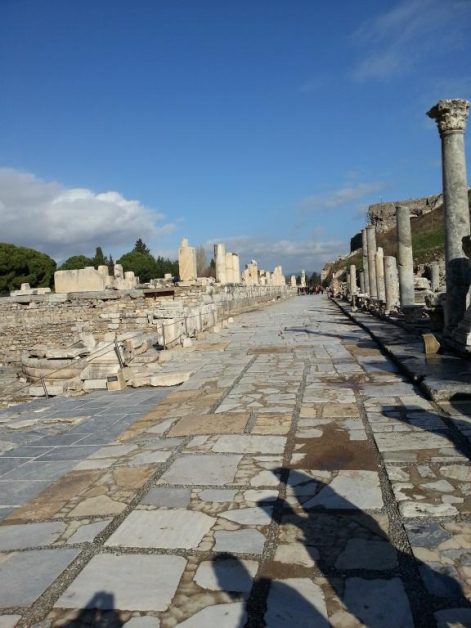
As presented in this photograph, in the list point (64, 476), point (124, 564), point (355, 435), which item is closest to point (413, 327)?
point (355, 435)

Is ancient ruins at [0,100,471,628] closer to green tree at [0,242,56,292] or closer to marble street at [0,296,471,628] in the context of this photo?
marble street at [0,296,471,628]

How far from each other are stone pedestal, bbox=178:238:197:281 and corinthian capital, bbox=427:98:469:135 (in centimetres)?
1280

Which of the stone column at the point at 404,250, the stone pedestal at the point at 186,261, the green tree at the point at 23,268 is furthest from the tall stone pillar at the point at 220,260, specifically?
the green tree at the point at 23,268

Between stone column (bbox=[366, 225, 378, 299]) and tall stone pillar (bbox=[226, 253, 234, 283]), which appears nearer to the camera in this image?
stone column (bbox=[366, 225, 378, 299])

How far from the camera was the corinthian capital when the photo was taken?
28.3 ft

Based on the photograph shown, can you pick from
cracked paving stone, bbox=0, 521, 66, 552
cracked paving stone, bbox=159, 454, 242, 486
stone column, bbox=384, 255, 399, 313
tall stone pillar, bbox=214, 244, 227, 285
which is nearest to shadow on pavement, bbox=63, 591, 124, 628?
cracked paving stone, bbox=0, 521, 66, 552

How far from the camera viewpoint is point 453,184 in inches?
346

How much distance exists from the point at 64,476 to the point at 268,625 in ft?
7.99

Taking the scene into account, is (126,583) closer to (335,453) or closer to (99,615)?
(99,615)

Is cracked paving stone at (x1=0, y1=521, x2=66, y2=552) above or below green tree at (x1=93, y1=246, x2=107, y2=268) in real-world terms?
below

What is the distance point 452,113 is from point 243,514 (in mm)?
8105

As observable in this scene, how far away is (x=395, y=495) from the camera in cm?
318

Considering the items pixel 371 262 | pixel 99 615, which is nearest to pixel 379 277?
pixel 371 262

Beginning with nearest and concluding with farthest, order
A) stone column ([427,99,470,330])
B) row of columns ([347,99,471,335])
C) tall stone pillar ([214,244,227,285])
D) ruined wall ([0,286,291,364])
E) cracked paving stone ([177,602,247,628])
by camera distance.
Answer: cracked paving stone ([177,602,247,628]), row of columns ([347,99,471,335]), stone column ([427,99,470,330]), ruined wall ([0,286,291,364]), tall stone pillar ([214,244,227,285])
